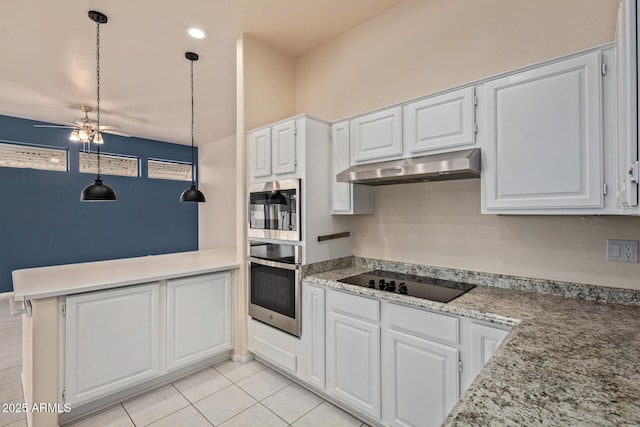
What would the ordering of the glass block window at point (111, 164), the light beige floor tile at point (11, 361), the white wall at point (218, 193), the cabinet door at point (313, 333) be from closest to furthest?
1. the cabinet door at point (313, 333)
2. the light beige floor tile at point (11, 361)
3. the glass block window at point (111, 164)
4. the white wall at point (218, 193)

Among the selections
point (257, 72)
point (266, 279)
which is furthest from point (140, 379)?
point (257, 72)

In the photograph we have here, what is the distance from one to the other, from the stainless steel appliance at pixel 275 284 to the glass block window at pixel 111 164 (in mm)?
4796

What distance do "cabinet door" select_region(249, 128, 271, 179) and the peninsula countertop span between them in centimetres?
92

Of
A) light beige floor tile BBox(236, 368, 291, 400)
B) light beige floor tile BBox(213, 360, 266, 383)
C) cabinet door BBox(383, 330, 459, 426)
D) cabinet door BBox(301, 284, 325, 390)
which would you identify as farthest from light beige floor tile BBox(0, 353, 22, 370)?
cabinet door BBox(383, 330, 459, 426)

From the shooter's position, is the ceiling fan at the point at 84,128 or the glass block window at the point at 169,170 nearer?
the ceiling fan at the point at 84,128

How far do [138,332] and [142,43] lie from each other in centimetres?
271

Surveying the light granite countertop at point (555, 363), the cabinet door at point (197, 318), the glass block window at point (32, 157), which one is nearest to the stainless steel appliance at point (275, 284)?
the cabinet door at point (197, 318)

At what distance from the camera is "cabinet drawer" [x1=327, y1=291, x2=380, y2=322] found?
1.94 metres

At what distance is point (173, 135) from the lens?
633cm

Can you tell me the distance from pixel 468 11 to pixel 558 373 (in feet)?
7.62

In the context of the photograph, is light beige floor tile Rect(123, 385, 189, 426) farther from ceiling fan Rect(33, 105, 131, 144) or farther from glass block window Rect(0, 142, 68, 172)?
glass block window Rect(0, 142, 68, 172)

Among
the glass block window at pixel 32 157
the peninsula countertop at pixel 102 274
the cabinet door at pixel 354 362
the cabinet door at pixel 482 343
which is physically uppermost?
the glass block window at pixel 32 157

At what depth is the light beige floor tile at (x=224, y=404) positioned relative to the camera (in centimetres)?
211

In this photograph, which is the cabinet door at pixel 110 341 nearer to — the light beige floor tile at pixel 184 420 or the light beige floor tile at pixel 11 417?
the light beige floor tile at pixel 184 420
